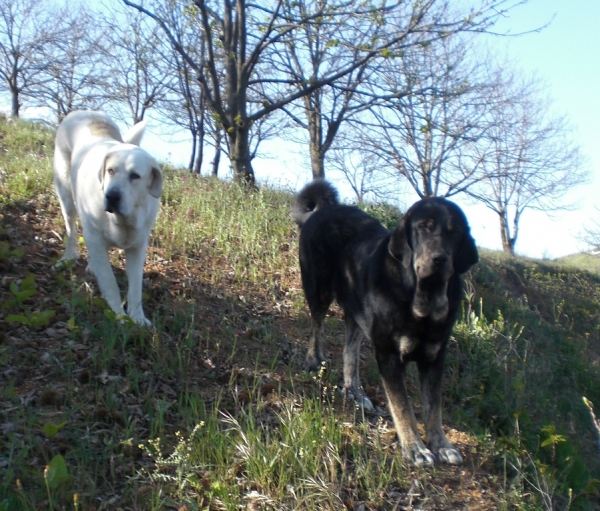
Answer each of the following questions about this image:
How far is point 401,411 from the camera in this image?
3.98 meters

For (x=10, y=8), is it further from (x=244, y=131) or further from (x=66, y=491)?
(x=66, y=491)

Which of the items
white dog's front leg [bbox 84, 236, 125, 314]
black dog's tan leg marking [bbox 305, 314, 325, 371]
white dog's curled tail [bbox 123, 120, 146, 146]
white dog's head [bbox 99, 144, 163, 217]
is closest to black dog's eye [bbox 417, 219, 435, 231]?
black dog's tan leg marking [bbox 305, 314, 325, 371]

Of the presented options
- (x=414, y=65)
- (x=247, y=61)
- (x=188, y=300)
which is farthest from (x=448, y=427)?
(x=414, y=65)

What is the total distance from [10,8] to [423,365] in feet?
91.7

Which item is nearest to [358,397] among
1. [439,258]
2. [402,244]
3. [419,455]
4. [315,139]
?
[419,455]

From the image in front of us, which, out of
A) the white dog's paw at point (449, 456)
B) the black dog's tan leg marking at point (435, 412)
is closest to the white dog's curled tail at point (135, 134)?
the black dog's tan leg marking at point (435, 412)

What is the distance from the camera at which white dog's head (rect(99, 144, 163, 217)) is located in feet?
15.6

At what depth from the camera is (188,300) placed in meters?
5.85

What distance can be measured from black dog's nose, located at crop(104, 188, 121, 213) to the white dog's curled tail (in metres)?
1.44

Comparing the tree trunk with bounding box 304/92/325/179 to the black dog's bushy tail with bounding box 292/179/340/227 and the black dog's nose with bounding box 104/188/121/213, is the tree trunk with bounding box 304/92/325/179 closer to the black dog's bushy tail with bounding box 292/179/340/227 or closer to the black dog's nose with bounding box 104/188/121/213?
the black dog's bushy tail with bounding box 292/179/340/227

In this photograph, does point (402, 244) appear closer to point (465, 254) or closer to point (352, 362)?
point (465, 254)

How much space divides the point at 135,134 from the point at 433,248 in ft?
11.8

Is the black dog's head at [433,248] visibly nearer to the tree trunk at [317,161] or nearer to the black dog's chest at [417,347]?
the black dog's chest at [417,347]

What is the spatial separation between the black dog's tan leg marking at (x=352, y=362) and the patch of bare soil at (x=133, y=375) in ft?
0.79
